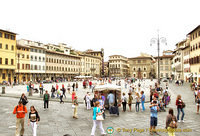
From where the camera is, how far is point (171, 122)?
6.16 metres

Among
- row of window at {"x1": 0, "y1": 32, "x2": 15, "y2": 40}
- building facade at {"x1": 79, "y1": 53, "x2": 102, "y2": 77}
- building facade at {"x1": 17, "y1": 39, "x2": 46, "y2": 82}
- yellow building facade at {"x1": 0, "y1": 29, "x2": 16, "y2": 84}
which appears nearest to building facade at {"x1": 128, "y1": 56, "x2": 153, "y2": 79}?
building facade at {"x1": 79, "y1": 53, "x2": 102, "y2": 77}

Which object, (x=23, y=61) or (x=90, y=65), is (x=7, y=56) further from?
(x=90, y=65)

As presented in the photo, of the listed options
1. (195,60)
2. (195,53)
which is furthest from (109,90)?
(195,53)

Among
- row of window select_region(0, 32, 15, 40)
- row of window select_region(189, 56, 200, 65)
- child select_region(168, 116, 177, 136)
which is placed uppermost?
row of window select_region(0, 32, 15, 40)

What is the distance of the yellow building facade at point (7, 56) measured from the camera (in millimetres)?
45469

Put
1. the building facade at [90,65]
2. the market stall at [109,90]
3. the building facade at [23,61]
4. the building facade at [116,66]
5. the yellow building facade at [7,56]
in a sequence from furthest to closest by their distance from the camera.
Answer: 1. the building facade at [116,66]
2. the building facade at [90,65]
3. the building facade at [23,61]
4. the yellow building facade at [7,56]
5. the market stall at [109,90]

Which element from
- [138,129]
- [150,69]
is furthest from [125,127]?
[150,69]

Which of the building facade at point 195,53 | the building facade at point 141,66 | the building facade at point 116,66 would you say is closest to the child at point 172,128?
the building facade at point 195,53

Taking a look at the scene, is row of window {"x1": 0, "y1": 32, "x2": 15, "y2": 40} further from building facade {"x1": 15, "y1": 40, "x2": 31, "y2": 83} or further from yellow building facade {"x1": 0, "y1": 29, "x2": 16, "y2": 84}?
building facade {"x1": 15, "y1": 40, "x2": 31, "y2": 83}

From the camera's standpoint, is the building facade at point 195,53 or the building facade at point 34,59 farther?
the building facade at point 34,59

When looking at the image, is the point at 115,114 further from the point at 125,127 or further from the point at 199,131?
the point at 199,131

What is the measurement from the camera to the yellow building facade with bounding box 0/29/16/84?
45.5m

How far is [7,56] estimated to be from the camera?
46.9 meters

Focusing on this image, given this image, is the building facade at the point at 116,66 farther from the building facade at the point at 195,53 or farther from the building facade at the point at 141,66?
the building facade at the point at 195,53
